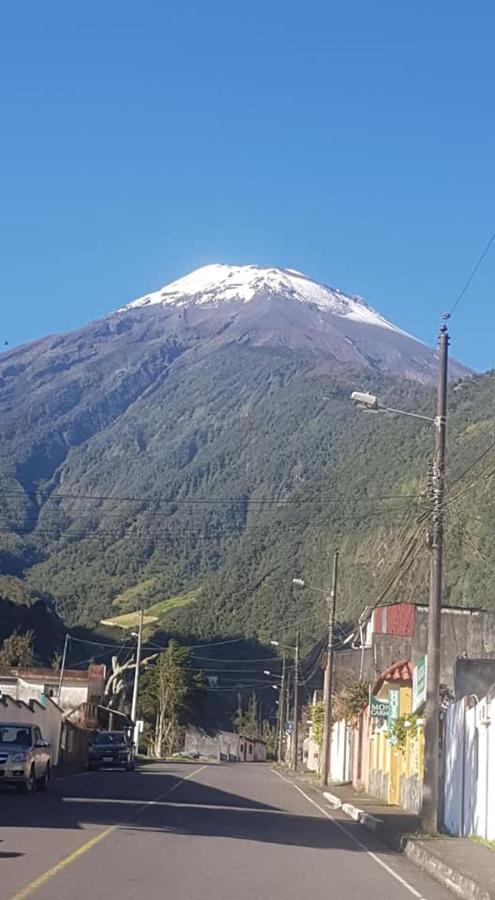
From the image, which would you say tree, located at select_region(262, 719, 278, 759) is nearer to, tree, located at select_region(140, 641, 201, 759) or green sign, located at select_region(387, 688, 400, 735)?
tree, located at select_region(140, 641, 201, 759)

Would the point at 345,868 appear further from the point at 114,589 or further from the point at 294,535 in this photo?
the point at 114,589

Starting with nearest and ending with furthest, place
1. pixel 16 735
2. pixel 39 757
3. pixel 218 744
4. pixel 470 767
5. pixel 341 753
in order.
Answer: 1. pixel 470 767
2. pixel 16 735
3. pixel 39 757
4. pixel 341 753
5. pixel 218 744

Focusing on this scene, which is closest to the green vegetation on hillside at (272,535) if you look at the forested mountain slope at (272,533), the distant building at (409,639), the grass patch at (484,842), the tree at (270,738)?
the forested mountain slope at (272,533)

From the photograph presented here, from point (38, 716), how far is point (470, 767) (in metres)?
24.0

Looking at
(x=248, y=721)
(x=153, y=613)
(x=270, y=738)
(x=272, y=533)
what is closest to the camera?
(x=248, y=721)

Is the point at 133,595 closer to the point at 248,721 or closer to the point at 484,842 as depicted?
the point at 248,721

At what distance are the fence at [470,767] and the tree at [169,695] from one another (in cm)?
6893

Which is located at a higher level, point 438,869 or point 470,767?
point 470,767

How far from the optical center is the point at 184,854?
15.0 metres

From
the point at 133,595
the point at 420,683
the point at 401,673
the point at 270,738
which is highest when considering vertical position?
the point at 133,595

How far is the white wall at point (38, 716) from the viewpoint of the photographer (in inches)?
1439

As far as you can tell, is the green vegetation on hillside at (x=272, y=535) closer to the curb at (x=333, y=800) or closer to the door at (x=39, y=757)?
the curb at (x=333, y=800)

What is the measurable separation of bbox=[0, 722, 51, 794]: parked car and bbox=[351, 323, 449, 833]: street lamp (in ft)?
28.4

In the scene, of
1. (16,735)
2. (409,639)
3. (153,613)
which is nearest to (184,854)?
(16,735)
